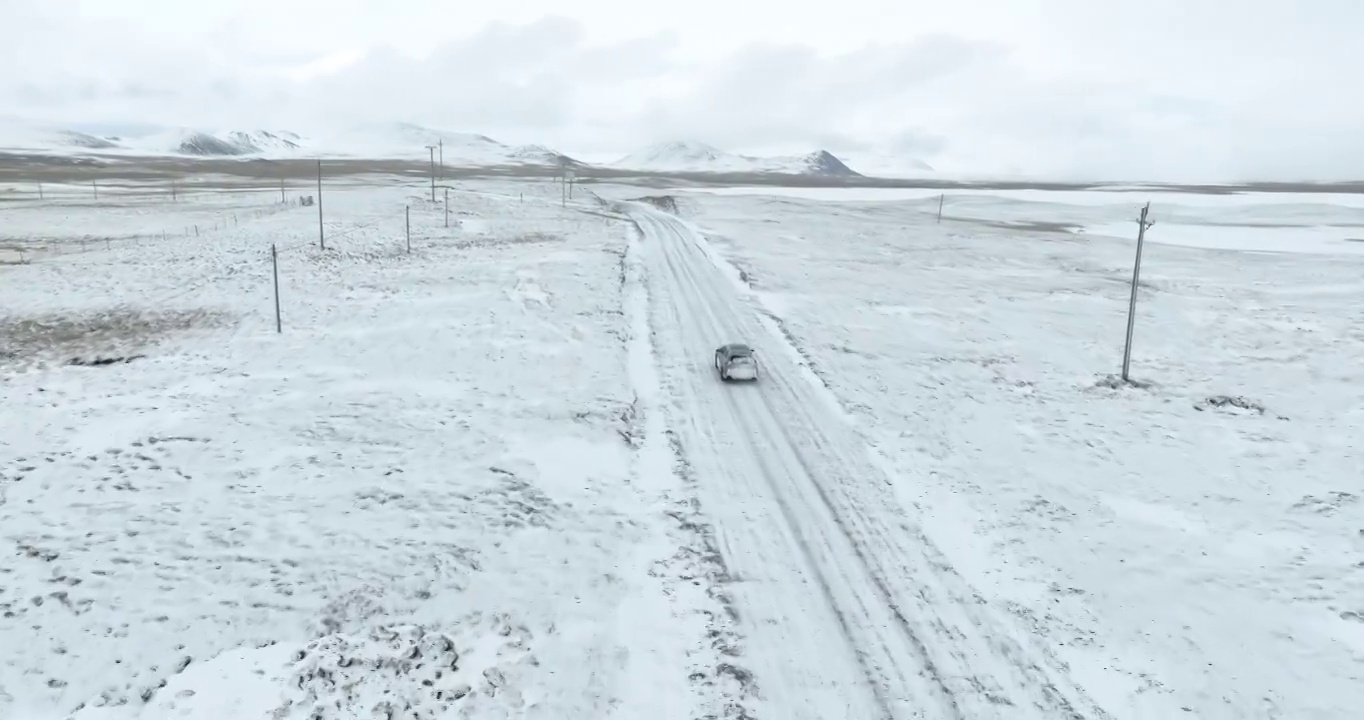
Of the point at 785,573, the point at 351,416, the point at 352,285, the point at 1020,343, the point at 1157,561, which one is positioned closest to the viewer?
the point at 785,573

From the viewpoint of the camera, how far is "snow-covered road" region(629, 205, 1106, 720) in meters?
11.6

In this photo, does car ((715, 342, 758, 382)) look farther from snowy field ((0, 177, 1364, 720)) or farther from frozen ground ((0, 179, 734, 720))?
frozen ground ((0, 179, 734, 720))

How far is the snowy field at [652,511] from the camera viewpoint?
1176 cm

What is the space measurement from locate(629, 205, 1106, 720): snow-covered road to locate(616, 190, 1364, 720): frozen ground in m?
0.18

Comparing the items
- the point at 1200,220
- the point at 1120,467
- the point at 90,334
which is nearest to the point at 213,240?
the point at 90,334

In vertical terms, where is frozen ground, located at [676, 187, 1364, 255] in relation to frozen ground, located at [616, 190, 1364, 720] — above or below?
above

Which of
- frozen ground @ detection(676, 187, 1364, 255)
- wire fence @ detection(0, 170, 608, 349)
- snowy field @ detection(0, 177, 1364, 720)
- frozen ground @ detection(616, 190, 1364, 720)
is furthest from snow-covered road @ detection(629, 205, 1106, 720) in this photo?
frozen ground @ detection(676, 187, 1364, 255)

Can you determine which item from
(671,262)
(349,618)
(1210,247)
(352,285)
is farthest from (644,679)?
(1210,247)

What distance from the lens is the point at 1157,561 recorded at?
51.7 ft

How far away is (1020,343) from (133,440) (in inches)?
1263

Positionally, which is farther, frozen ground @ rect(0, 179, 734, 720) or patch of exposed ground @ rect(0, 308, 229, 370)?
patch of exposed ground @ rect(0, 308, 229, 370)

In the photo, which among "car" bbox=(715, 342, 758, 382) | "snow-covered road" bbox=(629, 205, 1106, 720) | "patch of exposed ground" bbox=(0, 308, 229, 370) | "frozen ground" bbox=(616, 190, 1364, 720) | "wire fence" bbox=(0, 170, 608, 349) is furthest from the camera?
"wire fence" bbox=(0, 170, 608, 349)

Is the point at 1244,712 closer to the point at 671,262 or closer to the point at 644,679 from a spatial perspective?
the point at 644,679

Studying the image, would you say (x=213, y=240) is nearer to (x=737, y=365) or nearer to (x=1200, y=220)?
(x=737, y=365)
